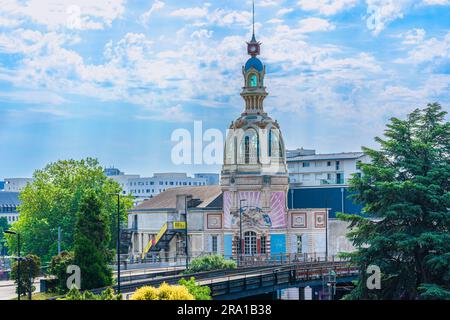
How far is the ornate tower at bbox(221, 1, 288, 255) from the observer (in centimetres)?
10206

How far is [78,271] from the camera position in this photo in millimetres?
66625

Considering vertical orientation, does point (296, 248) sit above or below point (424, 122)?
below

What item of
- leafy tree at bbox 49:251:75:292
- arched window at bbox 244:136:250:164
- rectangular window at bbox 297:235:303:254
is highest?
arched window at bbox 244:136:250:164

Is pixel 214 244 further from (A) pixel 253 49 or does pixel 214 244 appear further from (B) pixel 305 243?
(A) pixel 253 49

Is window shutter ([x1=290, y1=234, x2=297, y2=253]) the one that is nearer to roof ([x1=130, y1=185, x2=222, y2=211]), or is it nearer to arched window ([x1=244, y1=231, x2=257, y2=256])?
arched window ([x1=244, y1=231, x2=257, y2=256])

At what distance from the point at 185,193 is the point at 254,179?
15442 millimetres

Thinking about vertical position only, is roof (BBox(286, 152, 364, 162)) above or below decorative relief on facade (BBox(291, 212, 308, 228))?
above

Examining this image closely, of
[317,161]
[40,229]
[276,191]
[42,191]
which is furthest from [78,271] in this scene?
[317,161]

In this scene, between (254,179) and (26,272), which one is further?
(254,179)

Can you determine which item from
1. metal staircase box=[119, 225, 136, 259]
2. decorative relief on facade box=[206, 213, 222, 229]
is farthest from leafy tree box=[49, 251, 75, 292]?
metal staircase box=[119, 225, 136, 259]

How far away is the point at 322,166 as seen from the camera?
528ft

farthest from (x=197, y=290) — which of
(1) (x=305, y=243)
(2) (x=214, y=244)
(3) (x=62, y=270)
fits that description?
(2) (x=214, y=244)
